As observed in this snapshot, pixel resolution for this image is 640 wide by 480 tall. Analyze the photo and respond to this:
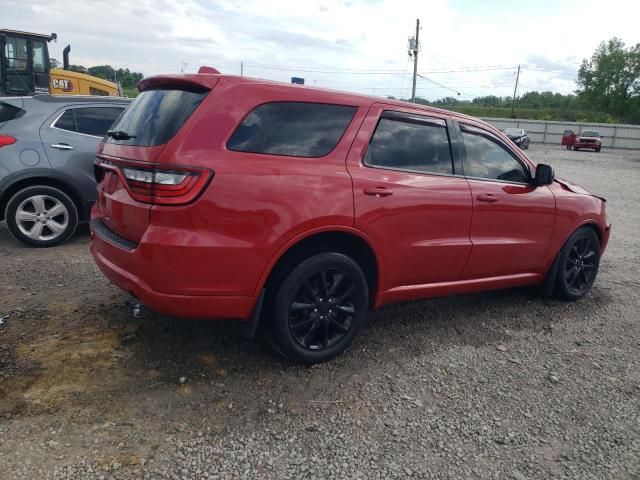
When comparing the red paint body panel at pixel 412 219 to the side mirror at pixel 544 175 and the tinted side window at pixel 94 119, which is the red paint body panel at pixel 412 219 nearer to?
the side mirror at pixel 544 175

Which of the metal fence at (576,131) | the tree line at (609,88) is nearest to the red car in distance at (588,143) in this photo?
the metal fence at (576,131)

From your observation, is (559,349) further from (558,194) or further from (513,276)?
(558,194)

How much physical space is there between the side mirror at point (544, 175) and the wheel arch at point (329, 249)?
1863mm

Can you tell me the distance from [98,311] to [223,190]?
75.7 inches

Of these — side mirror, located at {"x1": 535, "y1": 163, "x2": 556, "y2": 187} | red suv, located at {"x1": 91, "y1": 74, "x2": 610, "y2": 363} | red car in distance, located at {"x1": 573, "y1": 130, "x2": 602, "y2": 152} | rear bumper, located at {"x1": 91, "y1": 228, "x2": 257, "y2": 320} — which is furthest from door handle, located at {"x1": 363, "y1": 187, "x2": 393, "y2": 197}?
red car in distance, located at {"x1": 573, "y1": 130, "x2": 602, "y2": 152}

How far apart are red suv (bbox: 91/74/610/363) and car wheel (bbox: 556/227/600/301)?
915 mm

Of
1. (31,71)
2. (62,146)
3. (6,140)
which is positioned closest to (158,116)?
(62,146)

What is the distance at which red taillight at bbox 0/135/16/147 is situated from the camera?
5.48 m

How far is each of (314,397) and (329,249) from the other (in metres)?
0.93

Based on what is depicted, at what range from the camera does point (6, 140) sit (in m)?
5.49

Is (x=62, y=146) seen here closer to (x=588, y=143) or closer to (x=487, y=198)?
(x=487, y=198)

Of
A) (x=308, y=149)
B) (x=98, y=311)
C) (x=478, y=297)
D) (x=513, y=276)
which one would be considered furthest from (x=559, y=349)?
(x=98, y=311)

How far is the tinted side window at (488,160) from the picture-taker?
4074 mm

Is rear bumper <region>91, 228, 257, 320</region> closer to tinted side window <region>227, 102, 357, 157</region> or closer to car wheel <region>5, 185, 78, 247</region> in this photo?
tinted side window <region>227, 102, 357, 157</region>
